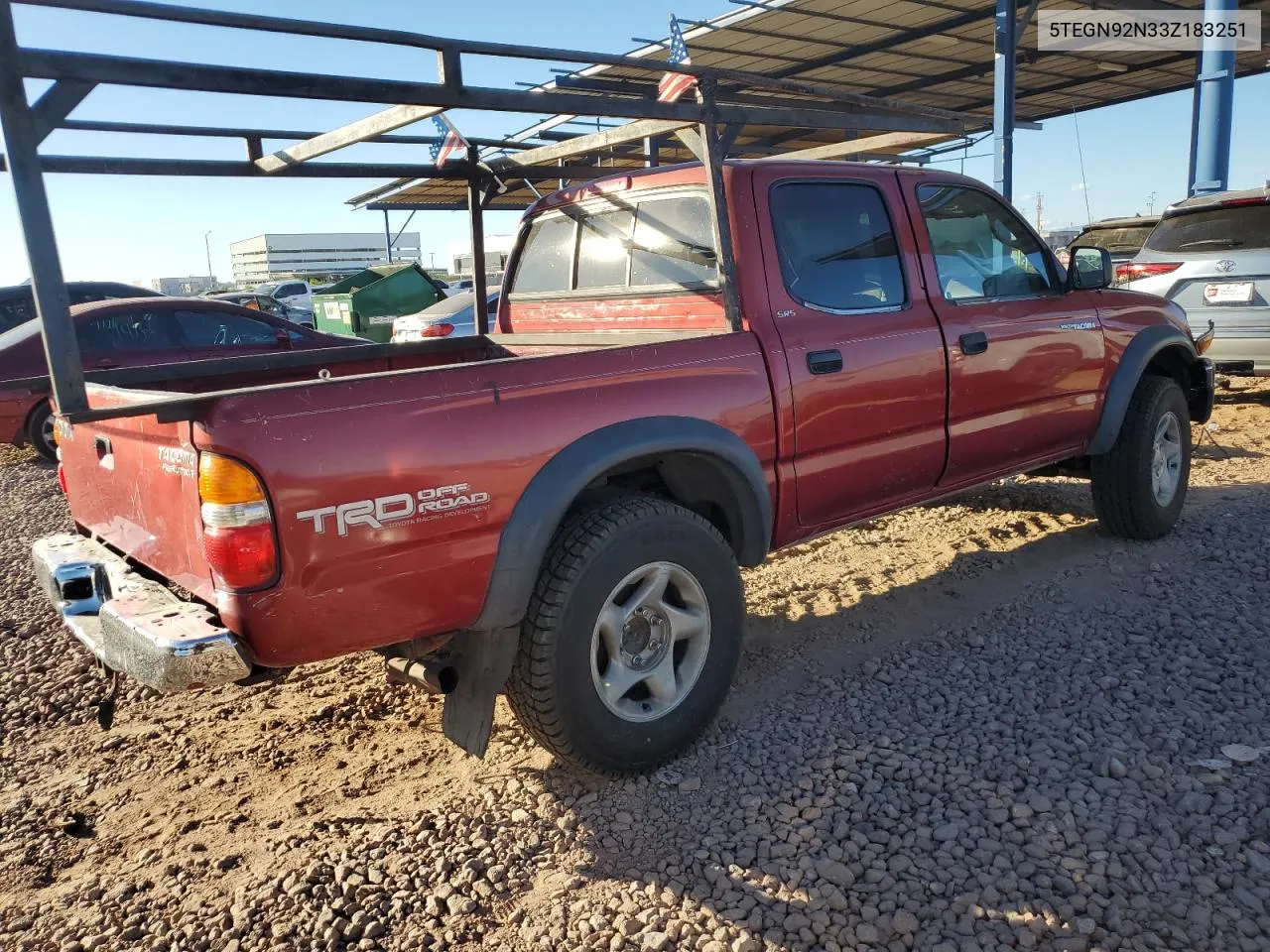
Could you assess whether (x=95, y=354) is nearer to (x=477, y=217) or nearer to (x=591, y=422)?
(x=477, y=217)

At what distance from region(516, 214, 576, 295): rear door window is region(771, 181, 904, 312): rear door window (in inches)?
44.3

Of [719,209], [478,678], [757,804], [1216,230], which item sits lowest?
Answer: [757,804]

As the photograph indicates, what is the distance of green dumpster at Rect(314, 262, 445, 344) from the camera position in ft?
56.1

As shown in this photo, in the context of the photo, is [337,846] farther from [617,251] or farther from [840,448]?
[617,251]

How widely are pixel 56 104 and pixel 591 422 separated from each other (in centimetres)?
158

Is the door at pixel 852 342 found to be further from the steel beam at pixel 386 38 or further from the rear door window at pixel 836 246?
the steel beam at pixel 386 38

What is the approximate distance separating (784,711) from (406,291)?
1563 cm

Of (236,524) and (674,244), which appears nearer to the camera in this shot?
(236,524)

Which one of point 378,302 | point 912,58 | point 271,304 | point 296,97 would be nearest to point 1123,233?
point 912,58

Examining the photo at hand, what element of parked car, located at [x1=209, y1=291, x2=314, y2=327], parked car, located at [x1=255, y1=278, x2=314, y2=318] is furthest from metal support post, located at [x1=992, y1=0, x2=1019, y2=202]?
parked car, located at [x1=255, y1=278, x2=314, y2=318]

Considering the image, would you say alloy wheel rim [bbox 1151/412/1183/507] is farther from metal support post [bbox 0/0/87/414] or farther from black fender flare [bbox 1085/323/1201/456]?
metal support post [bbox 0/0/87/414]

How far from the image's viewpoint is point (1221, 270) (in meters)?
7.63

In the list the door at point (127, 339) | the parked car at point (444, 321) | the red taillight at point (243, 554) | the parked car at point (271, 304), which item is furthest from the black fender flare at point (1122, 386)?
the parked car at point (271, 304)

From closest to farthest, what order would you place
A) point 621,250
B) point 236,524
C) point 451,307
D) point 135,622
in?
point 236,524 → point 135,622 → point 621,250 → point 451,307
